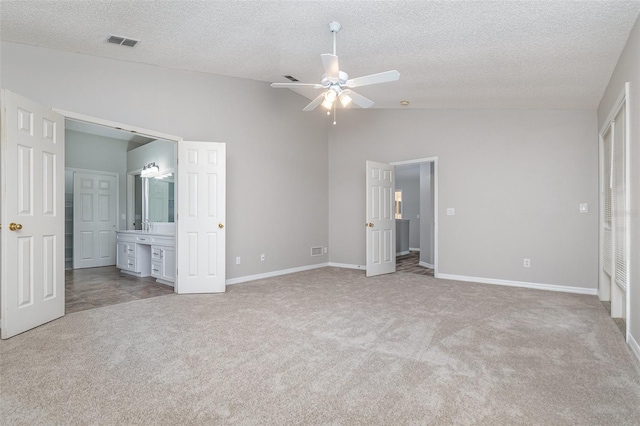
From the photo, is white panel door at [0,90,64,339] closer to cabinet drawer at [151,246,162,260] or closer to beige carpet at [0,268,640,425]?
beige carpet at [0,268,640,425]

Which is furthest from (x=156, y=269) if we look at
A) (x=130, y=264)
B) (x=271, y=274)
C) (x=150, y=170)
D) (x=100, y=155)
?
(x=100, y=155)

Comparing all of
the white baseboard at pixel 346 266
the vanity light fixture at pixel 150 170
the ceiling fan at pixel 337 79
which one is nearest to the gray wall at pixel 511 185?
the white baseboard at pixel 346 266

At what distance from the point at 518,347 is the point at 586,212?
310 centimetres

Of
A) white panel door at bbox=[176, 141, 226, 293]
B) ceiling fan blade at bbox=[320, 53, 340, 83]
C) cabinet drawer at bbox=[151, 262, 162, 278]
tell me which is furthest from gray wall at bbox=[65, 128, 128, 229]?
ceiling fan blade at bbox=[320, 53, 340, 83]

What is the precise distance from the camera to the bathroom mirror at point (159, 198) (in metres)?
6.31

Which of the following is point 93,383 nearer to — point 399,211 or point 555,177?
point 555,177

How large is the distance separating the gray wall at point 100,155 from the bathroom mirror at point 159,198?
0.73 m

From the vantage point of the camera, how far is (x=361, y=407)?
1.81 metres

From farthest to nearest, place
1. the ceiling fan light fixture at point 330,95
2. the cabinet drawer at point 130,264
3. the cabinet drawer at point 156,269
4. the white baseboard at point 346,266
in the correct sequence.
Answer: the white baseboard at point 346,266 < the cabinet drawer at point 130,264 < the cabinet drawer at point 156,269 < the ceiling fan light fixture at point 330,95


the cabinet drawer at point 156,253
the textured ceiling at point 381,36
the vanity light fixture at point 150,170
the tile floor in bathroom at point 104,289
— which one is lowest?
the tile floor in bathroom at point 104,289

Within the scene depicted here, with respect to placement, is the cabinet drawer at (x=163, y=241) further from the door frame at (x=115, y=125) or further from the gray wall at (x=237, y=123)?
the gray wall at (x=237, y=123)

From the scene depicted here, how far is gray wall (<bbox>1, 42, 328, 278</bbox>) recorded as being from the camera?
142 inches

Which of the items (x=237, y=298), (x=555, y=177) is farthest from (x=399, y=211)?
(x=237, y=298)

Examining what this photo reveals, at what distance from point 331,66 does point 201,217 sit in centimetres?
267
